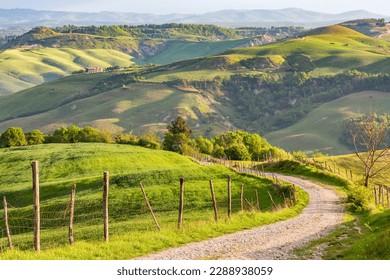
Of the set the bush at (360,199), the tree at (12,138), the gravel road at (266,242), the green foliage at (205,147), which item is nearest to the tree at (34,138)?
the tree at (12,138)

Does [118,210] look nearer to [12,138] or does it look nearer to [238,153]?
[238,153]

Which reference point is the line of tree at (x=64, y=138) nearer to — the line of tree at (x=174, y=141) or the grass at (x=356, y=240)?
the line of tree at (x=174, y=141)

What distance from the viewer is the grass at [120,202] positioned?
29234 millimetres

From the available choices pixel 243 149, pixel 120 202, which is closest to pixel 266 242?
pixel 120 202

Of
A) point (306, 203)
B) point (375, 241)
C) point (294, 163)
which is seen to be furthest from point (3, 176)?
point (375, 241)

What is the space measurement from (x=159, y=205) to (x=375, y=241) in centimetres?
3392

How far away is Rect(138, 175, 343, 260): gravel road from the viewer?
26.2m

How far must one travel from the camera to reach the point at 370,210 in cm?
4828

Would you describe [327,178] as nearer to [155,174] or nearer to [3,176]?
[155,174]

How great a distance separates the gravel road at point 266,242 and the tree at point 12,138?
4185 inches

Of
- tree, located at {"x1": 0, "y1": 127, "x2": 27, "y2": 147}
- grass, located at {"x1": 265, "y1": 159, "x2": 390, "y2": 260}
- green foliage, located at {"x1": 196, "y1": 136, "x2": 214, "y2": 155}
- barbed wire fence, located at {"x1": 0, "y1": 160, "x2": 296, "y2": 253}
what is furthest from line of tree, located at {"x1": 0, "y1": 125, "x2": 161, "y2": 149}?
grass, located at {"x1": 265, "y1": 159, "x2": 390, "y2": 260}

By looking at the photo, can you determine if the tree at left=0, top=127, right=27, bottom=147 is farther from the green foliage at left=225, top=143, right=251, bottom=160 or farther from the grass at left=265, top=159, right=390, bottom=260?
the grass at left=265, top=159, right=390, bottom=260

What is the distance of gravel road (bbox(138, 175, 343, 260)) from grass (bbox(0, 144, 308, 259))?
1.26 meters

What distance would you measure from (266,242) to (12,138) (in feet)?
386
